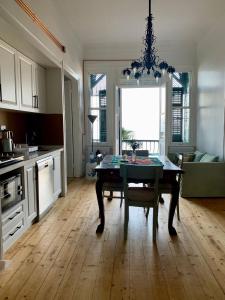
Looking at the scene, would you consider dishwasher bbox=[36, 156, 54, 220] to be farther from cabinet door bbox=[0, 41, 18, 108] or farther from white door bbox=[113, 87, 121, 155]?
white door bbox=[113, 87, 121, 155]

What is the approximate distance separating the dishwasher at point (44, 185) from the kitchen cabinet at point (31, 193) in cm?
9

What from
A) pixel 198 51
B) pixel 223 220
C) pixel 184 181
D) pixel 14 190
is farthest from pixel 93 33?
pixel 223 220

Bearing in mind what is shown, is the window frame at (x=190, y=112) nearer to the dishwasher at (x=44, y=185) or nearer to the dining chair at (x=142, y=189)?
the dishwasher at (x=44, y=185)

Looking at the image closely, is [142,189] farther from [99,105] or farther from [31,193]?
[99,105]

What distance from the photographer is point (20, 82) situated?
136 inches

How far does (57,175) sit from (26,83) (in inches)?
61.7

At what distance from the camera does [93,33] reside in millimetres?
5613

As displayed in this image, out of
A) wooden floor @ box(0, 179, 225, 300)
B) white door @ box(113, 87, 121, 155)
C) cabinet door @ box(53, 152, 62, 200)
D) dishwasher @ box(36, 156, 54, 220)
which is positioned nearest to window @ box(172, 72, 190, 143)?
white door @ box(113, 87, 121, 155)

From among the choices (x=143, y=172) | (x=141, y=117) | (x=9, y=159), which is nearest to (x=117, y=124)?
(x=141, y=117)

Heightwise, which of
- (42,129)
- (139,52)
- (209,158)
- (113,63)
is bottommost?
(209,158)

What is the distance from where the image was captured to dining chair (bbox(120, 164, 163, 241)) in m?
2.82

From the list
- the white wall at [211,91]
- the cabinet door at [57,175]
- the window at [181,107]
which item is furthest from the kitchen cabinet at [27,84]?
the window at [181,107]

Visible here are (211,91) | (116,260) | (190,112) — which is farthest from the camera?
(190,112)

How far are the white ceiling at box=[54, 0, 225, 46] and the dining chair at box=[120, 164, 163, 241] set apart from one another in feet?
9.56
